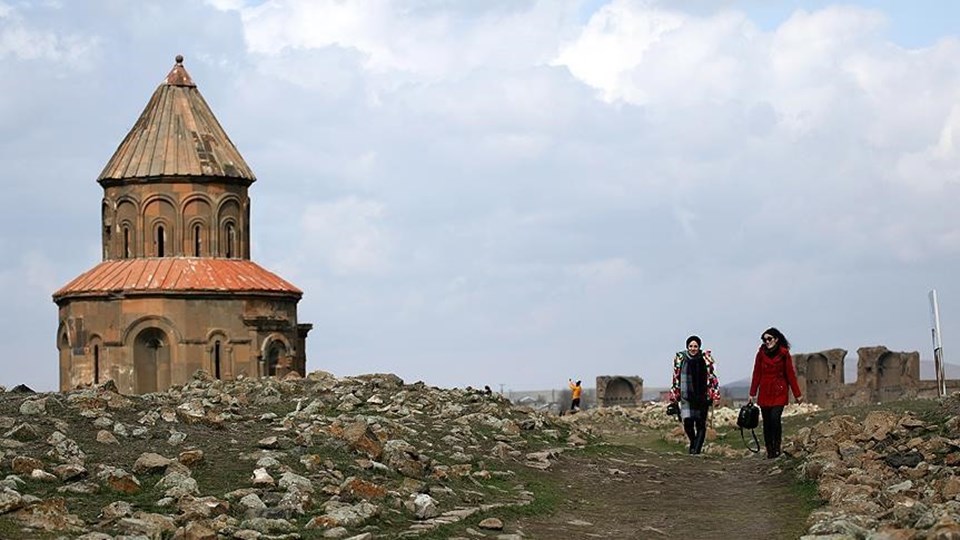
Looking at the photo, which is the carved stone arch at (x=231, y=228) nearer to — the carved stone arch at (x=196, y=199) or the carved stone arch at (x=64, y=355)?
the carved stone arch at (x=196, y=199)

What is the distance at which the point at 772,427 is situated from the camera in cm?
1953

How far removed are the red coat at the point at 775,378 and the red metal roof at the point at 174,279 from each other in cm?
2606

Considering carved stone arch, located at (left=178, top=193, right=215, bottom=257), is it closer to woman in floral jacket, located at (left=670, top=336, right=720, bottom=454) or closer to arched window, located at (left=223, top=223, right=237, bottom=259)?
arched window, located at (left=223, top=223, right=237, bottom=259)

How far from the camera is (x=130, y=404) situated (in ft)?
60.5

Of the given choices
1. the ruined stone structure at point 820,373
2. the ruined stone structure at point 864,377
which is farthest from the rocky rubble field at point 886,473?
the ruined stone structure at point 820,373

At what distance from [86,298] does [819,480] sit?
100ft

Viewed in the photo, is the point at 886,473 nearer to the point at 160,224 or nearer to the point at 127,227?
the point at 160,224

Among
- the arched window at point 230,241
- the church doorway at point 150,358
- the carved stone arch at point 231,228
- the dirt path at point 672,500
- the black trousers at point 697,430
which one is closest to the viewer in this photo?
the dirt path at point 672,500

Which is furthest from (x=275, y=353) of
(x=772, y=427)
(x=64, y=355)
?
(x=772, y=427)

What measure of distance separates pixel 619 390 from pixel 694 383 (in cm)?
3048

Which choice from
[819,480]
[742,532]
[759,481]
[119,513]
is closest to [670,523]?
[742,532]

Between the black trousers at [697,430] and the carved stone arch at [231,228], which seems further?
the carved stone arch at [231,228]

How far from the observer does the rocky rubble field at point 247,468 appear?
12.7 metres

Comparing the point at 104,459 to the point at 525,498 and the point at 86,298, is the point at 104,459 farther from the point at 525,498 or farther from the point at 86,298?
the point at 86,298
